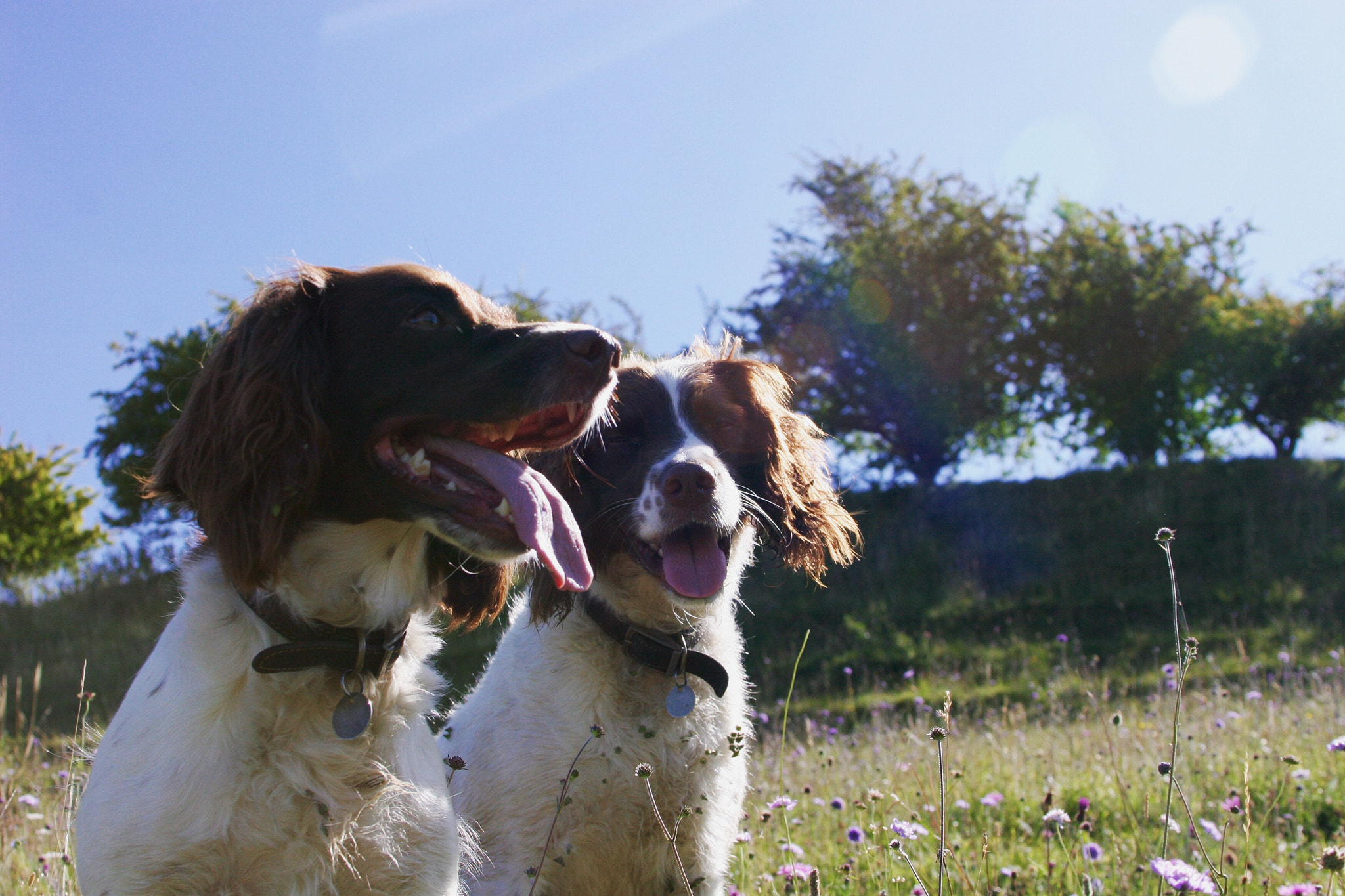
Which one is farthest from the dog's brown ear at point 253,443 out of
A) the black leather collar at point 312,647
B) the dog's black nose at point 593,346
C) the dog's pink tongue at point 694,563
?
the dog's pink tongue at point 694,563

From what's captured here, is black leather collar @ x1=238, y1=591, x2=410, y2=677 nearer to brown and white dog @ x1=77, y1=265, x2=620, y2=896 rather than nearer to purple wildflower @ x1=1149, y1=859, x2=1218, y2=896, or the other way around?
brown and white dog @ x1=77, y1=265, x2=620, y2=896

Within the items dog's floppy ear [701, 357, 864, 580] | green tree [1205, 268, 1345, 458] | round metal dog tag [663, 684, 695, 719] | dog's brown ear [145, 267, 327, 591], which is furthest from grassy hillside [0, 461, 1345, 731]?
dog's brown ear [145, 267, 327, 591]

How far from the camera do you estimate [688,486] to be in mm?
3070

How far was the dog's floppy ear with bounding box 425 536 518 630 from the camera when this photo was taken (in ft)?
8.32

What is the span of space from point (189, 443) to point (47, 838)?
2.67 m

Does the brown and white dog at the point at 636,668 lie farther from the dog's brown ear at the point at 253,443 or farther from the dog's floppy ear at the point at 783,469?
the dog's brown ear at the point at 253,443

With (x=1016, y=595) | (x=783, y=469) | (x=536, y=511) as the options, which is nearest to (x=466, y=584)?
(x=536, y=511)

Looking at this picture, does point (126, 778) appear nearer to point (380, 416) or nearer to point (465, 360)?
point (380, 416)

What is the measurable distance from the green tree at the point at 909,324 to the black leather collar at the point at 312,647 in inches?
818

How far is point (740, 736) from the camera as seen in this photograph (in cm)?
280

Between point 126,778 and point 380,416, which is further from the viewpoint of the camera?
point 380,416

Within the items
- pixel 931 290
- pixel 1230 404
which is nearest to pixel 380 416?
pixel 931 290

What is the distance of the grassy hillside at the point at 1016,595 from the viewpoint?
13.1 metres

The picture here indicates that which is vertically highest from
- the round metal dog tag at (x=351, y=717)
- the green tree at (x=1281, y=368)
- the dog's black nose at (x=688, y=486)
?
the dog's black nose at (x=688, y=486)
